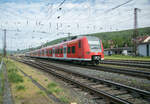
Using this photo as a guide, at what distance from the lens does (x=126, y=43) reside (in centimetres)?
9819

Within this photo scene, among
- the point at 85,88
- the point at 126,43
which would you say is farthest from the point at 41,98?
the point at 126,43

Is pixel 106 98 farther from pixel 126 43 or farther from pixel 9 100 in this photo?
pixel 126 43

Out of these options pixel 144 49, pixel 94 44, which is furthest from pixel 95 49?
pixel 144 49

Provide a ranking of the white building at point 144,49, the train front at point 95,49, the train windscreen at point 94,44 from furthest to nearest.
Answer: the white building at point 144,49 < the train windscreen at point 94,44 < the train front at point 95,49

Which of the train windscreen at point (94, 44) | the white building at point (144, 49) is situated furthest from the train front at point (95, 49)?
the white building at point (144, 49)

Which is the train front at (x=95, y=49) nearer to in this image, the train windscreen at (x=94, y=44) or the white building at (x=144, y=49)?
the train windscreen at (x=94, y=44)

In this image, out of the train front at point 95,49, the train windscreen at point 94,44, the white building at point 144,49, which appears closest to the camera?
the train front at point 95,49

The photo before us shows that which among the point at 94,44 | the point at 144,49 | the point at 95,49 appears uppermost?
the point at 144,49

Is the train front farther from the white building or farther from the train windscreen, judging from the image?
the white building

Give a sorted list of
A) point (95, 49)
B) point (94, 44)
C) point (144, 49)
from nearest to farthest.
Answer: point (95, 49)
point (94, 44)
point (144, 49)

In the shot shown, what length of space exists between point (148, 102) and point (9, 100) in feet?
15.1

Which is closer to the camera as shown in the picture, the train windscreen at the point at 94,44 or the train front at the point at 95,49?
the train front at the point at 95,49

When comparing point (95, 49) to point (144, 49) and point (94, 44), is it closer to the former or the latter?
point (94, 44)

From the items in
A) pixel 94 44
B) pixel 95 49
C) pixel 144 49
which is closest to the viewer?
pixel 95 49
